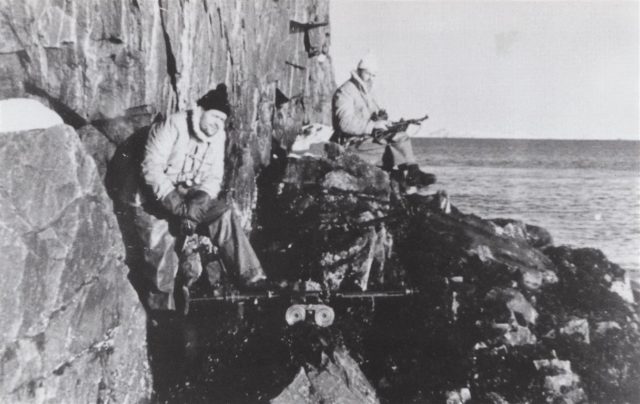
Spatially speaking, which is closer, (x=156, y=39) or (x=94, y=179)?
(x=94, y=179)

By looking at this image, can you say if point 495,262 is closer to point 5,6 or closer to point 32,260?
point 32,260

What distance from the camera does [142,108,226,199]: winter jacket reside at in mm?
6863

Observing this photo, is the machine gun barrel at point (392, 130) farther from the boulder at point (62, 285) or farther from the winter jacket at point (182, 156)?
the boulder at point (62, 285)

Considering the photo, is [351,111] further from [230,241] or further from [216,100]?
[230,241]

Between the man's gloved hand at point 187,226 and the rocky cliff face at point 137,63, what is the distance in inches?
57.5

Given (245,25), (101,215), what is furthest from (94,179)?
(245,25)

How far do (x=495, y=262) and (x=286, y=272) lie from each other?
3349mm

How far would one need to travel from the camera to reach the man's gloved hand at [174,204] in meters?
6.91

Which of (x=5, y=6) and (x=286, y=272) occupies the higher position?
(x=5, y=6)

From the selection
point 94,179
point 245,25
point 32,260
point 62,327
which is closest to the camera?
point 32,260

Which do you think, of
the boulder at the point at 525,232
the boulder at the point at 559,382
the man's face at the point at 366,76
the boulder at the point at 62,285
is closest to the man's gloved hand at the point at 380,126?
the man's face at the point at 366,76

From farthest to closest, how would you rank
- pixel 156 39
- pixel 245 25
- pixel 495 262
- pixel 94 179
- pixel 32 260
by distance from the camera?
pixel 245 25
pixel 495 262
pixel 156 39
pixel 94 179
pixel 32 260

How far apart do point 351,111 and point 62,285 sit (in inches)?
288

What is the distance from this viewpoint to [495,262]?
8.12 metres
